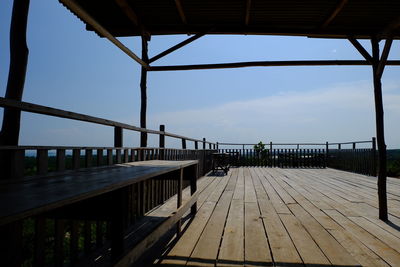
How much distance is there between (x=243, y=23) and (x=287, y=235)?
284 centimetres

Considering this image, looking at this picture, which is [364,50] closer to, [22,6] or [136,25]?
[136,25]

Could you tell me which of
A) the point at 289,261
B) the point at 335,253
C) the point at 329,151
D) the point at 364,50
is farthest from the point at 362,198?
the point at 329,151

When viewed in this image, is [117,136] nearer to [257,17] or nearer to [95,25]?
[95,25]

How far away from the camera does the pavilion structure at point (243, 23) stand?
3.25 m

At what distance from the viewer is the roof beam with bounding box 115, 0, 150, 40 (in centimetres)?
323

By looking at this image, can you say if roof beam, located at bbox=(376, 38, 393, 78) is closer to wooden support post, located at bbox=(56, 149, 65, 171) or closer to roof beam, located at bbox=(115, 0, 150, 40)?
roof beam, located at bbox=(115, 0, 150, 40)

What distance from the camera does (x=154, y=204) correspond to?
12.7 feet

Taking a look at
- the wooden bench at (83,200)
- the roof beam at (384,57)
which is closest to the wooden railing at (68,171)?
the wooden bench at (83,200)

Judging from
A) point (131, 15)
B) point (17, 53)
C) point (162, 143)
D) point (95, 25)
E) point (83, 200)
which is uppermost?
point (131, 15)

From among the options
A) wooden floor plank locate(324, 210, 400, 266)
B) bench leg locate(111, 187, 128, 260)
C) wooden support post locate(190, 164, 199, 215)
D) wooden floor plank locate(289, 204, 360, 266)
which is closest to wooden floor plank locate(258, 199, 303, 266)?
wooden floor plank locate(289, 204, 360, 266)

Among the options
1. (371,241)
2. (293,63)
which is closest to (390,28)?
(293,63)

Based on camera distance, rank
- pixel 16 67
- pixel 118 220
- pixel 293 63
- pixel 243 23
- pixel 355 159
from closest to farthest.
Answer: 1. pixel 118 220
2. pixel 243 23
3. pixel 16 67
4. pixel 293 63
5. pixel 355 159

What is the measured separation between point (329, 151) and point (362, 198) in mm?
8628

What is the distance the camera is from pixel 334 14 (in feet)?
11.0
